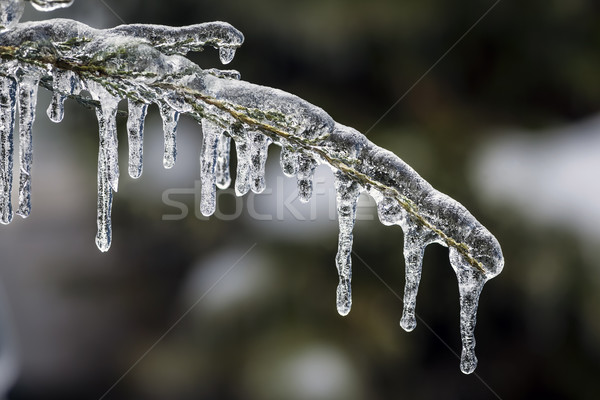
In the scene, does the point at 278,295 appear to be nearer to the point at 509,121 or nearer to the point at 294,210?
the point at 294,210

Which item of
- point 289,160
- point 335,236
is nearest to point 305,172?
point 289,160

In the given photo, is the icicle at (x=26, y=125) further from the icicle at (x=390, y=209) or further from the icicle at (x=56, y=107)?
the icicle at (x=390, y=209)

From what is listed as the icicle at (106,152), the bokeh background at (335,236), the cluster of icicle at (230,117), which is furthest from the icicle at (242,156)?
the bokeh background at (335,236)

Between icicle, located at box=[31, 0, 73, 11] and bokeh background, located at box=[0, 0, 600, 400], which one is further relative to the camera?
bokeh background, located at box=[0, 0, 600, 400]

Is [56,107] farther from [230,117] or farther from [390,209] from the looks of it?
[390,209]

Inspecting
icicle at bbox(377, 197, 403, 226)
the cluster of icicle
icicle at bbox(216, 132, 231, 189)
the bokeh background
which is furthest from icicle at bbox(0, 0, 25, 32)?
the bokeh background

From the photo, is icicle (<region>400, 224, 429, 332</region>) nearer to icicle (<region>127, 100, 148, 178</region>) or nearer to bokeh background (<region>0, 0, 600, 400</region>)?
icicle (<region>127, 100, 148, 178</region>)
